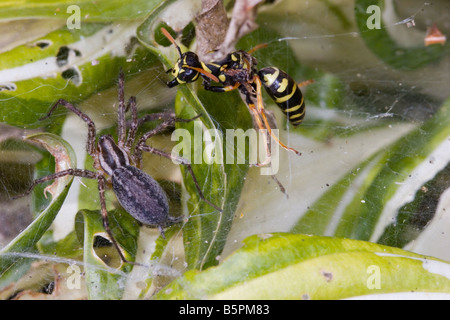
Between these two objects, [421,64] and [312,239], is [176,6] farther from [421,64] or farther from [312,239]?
[421,64]

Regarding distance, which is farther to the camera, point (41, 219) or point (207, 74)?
point (207, 74)

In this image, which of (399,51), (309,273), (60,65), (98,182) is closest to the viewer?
(309,273)

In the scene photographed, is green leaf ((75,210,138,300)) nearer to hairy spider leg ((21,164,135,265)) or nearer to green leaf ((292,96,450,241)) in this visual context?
hairy spider leg ((21,164,135,265))

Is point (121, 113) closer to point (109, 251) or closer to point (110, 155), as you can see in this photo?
point (110, 155)

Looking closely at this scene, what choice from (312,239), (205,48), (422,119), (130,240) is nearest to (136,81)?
(205,48)

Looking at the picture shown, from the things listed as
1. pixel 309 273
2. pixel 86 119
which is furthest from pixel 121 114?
pixel 309 273

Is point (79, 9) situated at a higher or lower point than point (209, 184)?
higher

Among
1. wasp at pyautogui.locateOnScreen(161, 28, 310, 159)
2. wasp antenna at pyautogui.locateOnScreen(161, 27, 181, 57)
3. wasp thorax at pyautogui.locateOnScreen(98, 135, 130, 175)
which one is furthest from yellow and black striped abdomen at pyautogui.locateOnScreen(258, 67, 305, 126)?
wasp thorax at pyautogui.locateOnScreen(98, 135, 130, 175)
